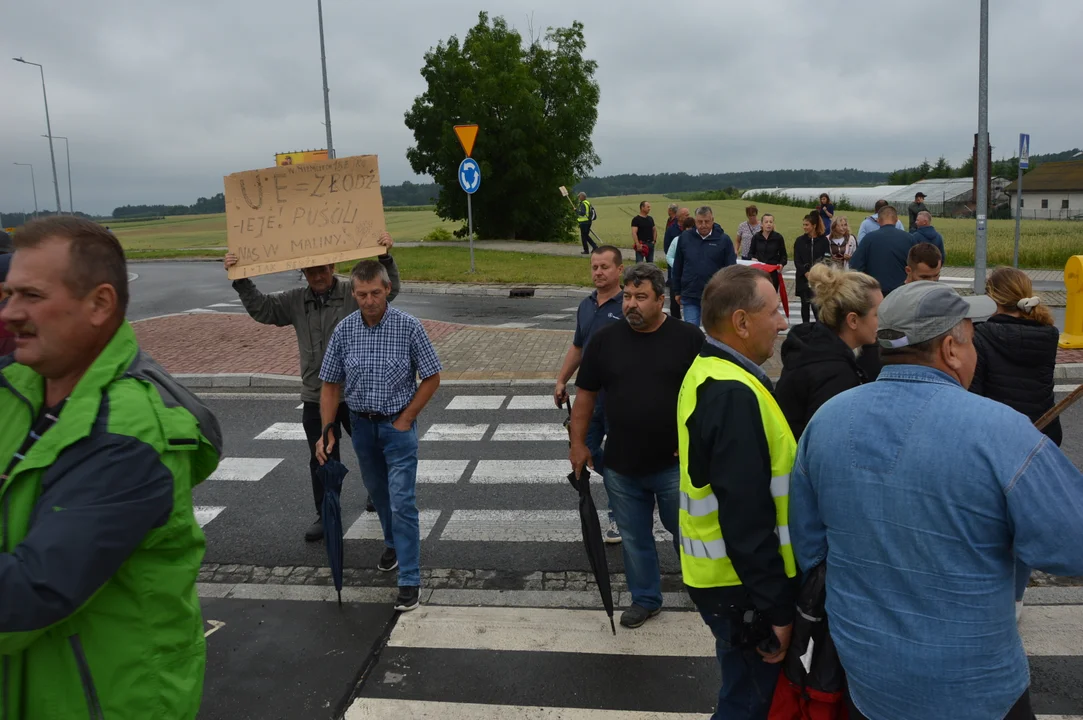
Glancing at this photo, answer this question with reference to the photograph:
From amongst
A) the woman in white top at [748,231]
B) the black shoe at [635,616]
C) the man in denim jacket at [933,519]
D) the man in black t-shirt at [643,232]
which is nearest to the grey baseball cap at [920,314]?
the man in denim jacket at [933,519]

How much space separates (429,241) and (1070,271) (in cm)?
2788

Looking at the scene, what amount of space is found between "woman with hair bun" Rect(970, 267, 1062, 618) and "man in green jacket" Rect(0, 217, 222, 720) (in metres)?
4.09

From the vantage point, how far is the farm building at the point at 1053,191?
82.2 metres

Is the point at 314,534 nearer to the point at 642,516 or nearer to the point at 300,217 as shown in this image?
the point at 300,217

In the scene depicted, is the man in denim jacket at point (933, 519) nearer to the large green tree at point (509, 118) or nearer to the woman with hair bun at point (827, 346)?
the woman with hair bun at point (827, 346)

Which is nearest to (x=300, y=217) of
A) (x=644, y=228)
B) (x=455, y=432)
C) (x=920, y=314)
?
(x=455, y=432)

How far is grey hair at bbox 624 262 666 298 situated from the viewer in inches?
167

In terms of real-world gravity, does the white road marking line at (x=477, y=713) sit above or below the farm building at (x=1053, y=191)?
below

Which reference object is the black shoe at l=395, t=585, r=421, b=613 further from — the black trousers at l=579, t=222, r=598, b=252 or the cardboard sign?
the black trousers at l=579, t=222, r=598, b=252

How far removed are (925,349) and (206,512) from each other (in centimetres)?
577

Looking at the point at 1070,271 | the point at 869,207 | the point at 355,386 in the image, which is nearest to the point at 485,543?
the point at 355,386

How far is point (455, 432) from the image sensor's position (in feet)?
27.8

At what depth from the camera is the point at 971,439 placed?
78.5 inches

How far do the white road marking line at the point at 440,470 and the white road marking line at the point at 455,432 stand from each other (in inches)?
26.8
